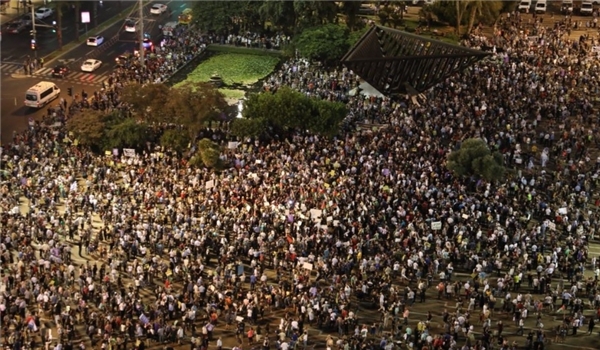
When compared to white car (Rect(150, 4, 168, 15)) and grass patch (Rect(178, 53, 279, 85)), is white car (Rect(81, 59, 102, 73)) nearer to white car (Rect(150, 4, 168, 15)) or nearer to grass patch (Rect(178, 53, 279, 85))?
grass patch (Rect(178, 53, 279, 85))

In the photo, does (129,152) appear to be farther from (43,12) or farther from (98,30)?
(43,12)

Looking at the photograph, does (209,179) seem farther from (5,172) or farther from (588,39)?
(588,39)

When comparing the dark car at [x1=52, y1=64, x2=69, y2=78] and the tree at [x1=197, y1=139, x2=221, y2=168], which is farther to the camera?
the dark car at [x1=52, y1=64, x2=69, y2=78]

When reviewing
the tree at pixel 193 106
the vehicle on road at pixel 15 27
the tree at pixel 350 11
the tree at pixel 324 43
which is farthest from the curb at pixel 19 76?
the tree at pixel 350 11

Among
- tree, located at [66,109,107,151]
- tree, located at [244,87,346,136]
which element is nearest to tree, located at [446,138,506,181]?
tree, located at [244,87,346,136]

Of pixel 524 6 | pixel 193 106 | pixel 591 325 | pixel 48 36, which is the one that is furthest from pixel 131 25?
pixel 591 325

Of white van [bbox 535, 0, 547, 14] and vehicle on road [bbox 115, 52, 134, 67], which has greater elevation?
white van [bbox 535, 0, 547, 14]

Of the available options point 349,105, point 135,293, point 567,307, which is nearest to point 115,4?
point 349,105
